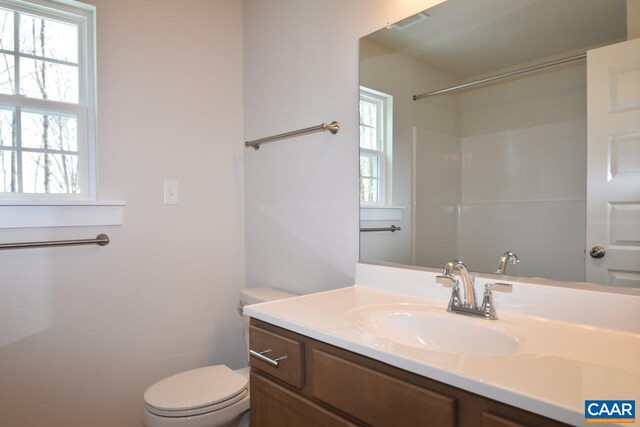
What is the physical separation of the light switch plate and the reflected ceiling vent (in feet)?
4.17

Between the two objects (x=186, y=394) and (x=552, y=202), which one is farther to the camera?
(x=186, y=394)

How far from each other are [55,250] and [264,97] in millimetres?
1221

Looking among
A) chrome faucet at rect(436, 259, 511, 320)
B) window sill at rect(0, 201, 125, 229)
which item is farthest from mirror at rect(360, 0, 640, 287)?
A: window sill at rect(0, 201, 125, 229)

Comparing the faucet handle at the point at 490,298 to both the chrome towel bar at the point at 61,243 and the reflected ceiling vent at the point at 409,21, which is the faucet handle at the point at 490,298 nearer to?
the reflected ceiling vent at the point at 409,21

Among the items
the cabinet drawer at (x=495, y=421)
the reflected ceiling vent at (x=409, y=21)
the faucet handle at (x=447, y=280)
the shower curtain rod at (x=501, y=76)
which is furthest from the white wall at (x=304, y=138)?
the cabinet drawer at (x=495, y=421)

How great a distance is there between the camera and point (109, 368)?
1777 millimetres

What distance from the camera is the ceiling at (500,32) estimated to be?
1.02m

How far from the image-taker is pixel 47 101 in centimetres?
171

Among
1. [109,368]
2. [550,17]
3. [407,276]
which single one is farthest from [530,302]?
[109,368]

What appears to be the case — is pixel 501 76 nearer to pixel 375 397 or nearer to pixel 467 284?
pixel 467 284

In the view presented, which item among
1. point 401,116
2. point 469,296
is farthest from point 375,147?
point 469,296

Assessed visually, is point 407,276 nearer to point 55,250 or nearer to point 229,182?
point 229,182

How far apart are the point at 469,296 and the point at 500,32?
83cm

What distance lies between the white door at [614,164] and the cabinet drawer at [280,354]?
797 millimetres
